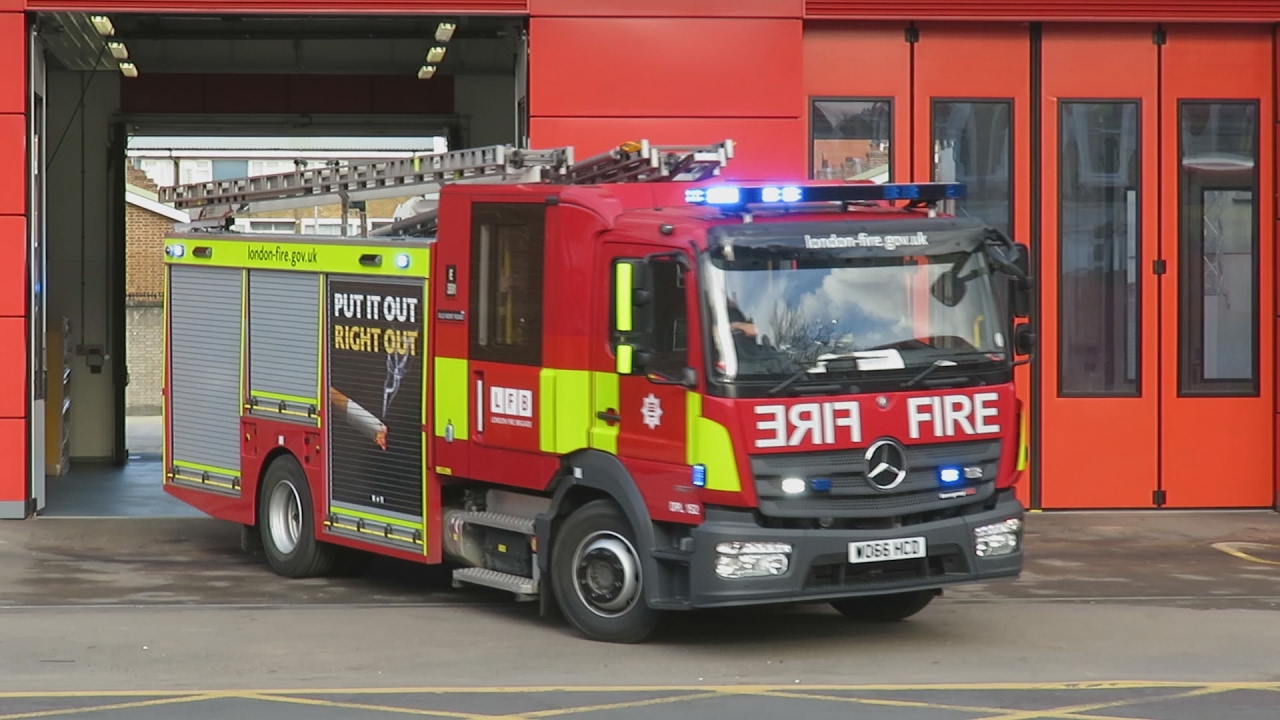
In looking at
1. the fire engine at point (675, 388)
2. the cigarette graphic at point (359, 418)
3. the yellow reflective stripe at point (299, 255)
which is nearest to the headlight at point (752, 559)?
the fire engine at point (675, 388)

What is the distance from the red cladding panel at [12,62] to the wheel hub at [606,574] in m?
7.88

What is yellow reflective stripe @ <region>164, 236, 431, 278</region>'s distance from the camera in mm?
12094

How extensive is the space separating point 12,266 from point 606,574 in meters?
7.69

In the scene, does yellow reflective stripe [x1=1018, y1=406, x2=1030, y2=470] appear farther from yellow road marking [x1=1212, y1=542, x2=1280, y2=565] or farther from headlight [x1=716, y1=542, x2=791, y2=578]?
yellow road marking [x1=1212, y1=542, x2=1280, y2=565]

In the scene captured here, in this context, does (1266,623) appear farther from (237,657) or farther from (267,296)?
(267,296)

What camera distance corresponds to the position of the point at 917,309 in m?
10.4

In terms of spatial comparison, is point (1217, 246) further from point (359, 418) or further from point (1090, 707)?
point (1090, 707)

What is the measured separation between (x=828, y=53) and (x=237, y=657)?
874 cm

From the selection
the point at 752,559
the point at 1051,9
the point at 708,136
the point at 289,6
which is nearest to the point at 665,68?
the point at 708,136

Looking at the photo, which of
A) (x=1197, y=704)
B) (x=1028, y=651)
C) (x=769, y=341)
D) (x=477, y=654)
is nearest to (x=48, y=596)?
(x=477, y=654)

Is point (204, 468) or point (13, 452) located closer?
point (204, 468)

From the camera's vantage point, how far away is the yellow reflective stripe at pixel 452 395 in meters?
11.6

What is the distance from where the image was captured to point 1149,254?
16969 millimetres

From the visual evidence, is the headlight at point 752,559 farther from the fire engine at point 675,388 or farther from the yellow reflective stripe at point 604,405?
the yellow reflective stripe at point 604,405
